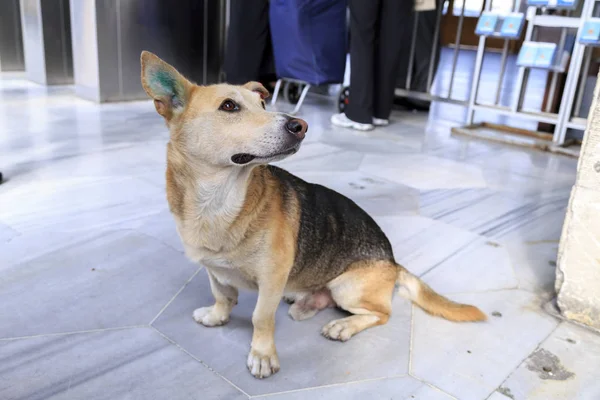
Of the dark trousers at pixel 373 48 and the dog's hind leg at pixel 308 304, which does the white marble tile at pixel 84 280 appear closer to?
the dog's hind leg at pixel 308 304

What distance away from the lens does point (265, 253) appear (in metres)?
1.53

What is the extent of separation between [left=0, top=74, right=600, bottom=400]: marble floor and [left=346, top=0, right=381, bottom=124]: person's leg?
122cm

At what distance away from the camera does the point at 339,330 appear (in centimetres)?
176

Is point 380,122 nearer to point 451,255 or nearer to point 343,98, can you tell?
point 343,98

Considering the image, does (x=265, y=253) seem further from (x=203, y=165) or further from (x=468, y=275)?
(x=468, y=275)

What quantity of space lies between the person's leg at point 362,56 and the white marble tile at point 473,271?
255 cm

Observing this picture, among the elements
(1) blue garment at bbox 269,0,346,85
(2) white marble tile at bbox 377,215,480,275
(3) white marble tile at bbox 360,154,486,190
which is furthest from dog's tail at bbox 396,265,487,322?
(1) blue garment at bbox 269,0,346,85

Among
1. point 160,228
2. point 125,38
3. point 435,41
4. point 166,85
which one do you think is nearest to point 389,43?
point 435,41

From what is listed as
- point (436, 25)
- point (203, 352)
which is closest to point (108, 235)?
point (203, 352)

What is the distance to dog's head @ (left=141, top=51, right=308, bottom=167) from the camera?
4.57ft

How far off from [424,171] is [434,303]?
1.99 meters

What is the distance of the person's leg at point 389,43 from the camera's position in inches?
182

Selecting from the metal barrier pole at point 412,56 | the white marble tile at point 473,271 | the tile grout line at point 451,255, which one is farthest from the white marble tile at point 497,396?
the metal barrier pole at point 412,56

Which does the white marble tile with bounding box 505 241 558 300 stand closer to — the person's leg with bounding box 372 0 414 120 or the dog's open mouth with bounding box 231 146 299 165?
the dog's open mouth with bounding box 231 146 299 165
